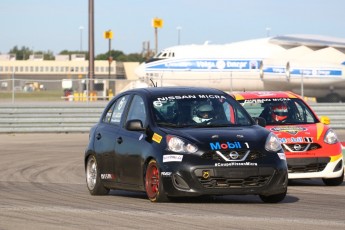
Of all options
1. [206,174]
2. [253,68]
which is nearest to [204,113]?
[206,174]

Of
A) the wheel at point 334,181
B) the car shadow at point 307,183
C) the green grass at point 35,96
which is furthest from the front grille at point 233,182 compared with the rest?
the green grass at point 35,96

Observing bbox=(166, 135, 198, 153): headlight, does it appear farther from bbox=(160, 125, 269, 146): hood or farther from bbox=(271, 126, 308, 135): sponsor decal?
bbox=(271, 126, 308, 135): sponsor decal

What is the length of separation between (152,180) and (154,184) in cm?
6

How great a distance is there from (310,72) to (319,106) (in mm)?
19421

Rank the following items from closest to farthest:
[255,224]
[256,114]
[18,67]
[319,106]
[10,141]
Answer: [255,224] < [256,114] < [10,141] < [319,106] < [18,67]

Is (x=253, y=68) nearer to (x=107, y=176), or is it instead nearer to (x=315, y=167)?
(x=315, y=167)

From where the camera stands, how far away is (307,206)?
10492 mm

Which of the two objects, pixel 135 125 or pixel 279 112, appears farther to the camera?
pixel 279 112

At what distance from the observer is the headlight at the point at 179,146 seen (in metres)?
10.5

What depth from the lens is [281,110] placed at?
14.9m

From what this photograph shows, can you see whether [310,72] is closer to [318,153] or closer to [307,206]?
[318,153]

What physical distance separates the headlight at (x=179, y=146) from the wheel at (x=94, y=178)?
1.90m

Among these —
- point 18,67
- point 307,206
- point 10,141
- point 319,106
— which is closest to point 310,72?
point 319,106

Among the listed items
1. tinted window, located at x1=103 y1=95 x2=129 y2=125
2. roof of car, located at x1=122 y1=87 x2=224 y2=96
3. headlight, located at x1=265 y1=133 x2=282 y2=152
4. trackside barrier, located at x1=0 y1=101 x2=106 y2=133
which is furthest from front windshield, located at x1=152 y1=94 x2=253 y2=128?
trackside barrier, located at x1=0 y1=101 x2=106 y2=133
